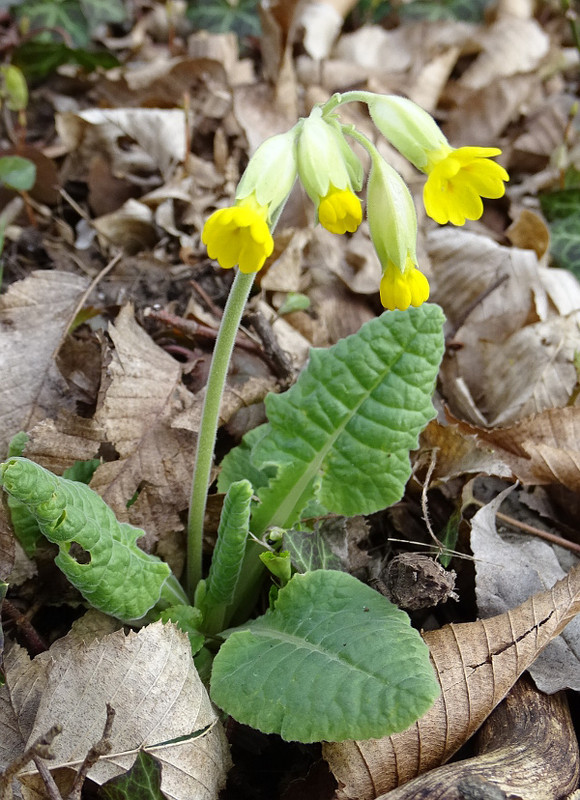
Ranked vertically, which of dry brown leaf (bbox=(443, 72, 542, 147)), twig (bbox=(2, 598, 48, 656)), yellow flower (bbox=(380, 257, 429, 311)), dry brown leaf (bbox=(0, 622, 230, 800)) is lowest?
twig (bbox=(2, 598, 48, 656))

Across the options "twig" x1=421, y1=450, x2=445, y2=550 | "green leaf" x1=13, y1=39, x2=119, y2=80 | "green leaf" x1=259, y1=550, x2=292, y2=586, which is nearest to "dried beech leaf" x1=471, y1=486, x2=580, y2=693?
"twig" x1=421, y1=450, x2=445, y2=550

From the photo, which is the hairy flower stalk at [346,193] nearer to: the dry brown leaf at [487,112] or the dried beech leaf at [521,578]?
the dried beech leaf at [521,578]

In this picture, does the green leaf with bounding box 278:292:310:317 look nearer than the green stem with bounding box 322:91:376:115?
No

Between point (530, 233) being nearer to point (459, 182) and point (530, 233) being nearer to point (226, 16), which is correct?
point (459, 182)

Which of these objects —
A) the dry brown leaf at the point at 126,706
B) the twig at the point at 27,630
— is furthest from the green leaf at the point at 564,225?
the twig at the point at 27,630

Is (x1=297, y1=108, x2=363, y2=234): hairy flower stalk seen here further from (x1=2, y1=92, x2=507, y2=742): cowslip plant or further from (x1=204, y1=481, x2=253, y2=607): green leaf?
(x1=204, y1=481, x2=253, y2=607): green leaf

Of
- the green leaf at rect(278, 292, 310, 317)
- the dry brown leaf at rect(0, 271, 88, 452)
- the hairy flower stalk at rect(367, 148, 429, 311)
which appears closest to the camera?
the hairy flower stalk at rect(367, 148, 429, 311)
